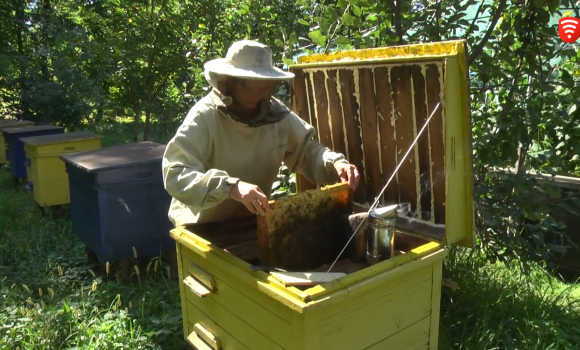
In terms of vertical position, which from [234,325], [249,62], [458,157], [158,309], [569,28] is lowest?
[158,309]

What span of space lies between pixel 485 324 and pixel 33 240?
3.10 metres

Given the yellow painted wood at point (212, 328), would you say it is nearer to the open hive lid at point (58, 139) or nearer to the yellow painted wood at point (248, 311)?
the yellow painted wood at point (248, 311)

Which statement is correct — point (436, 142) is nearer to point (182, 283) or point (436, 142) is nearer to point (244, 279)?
point (244, 279)

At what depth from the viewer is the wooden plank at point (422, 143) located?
176 cm

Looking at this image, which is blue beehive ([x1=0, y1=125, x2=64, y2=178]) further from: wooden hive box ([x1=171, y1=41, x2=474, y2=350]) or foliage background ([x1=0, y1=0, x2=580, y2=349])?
wooden hive box ([x1=171, y1=41, x2=474, y2=350])

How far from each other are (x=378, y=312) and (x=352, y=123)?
2.96ft

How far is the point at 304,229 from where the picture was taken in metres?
1.80

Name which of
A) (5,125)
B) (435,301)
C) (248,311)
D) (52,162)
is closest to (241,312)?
(248,311)

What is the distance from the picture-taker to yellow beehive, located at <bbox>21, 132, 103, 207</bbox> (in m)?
4.14

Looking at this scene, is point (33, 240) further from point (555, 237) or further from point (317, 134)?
point (555, 237)

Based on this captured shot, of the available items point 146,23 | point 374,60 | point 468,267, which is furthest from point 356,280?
point 146,23

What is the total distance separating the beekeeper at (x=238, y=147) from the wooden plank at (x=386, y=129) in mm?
174

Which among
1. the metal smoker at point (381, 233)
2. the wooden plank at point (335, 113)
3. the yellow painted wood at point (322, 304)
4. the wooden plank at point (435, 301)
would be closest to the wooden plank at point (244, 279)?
the yellow painted wood at point (322, 304)

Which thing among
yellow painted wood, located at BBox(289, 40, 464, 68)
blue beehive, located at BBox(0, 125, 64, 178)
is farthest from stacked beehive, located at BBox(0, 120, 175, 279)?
blue beehive, located at BBox(0, 125, 64, 178)
